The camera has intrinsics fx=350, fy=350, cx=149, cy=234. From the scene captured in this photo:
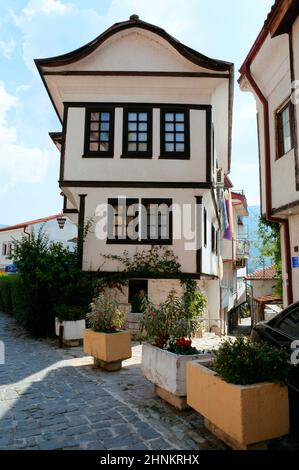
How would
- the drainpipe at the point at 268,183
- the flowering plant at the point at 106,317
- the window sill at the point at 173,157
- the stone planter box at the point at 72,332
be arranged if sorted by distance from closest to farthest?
1. the flowering plant at the point at 106,317
2. the drainpipe at the point at 268,183
3. the stone planter box at the point at 72,332
4. the window sill at the point at 173,157

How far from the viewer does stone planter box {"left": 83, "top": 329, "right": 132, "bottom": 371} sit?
7279 mm

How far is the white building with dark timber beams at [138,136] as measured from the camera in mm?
12492

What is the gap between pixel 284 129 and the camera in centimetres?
927

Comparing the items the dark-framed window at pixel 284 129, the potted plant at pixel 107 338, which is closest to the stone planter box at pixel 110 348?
the potted plant at pixel 107 338

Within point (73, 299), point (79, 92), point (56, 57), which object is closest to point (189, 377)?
point (73, 299)

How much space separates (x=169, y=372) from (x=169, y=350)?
378mm

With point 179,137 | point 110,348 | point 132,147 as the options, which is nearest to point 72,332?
point 110,348

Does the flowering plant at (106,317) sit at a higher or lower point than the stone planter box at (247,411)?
higher

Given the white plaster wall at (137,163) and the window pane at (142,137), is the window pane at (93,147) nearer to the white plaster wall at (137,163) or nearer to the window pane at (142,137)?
the white plaster wall at (137,163)

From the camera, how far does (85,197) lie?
41.8 ft

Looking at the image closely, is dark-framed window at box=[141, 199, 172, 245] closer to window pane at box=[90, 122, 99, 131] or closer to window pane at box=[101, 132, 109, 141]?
window pane at box=[101, 132, 109, 141]

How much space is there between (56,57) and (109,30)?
7.15 feet

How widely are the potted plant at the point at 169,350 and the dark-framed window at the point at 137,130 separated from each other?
788 cm

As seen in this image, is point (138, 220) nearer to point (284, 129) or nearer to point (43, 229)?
point (284, 129)
